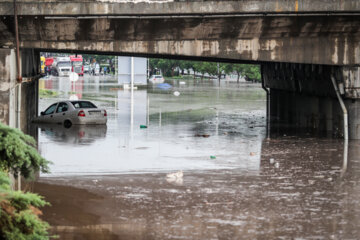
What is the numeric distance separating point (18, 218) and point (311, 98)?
88.4 ft

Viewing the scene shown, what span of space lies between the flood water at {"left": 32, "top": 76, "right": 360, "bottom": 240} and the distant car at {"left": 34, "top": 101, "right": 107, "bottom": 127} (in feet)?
5.62

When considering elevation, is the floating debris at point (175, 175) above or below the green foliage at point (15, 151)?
below

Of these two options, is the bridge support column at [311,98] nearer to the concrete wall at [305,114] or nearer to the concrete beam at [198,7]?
the concrete wall at [305,114]

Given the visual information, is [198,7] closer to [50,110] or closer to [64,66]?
[50,110]

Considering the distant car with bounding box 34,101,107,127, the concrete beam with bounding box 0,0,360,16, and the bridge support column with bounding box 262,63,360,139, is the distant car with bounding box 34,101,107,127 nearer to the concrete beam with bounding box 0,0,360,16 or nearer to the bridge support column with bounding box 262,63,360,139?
the bridge support column with bounding box 262,63,360,139

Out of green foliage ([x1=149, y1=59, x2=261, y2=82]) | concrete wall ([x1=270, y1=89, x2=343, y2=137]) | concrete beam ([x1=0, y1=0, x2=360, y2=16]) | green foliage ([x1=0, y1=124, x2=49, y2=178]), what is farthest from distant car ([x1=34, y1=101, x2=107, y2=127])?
green foliage ([x1=149, y1=59, x2=261, y2=82])

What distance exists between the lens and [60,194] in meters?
16.4

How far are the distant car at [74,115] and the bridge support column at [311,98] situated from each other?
325 inches

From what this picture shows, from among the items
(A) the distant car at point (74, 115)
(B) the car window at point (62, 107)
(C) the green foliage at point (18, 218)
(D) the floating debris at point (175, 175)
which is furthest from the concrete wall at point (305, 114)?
(C) the green foliage at point (18, 218)

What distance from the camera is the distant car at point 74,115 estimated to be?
3369 centimetres

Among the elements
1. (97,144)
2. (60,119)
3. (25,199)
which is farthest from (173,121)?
(25,199)

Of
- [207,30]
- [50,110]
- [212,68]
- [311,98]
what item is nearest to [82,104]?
[50,110]

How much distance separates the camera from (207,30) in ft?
86.9

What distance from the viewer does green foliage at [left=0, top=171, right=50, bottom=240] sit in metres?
8.98
